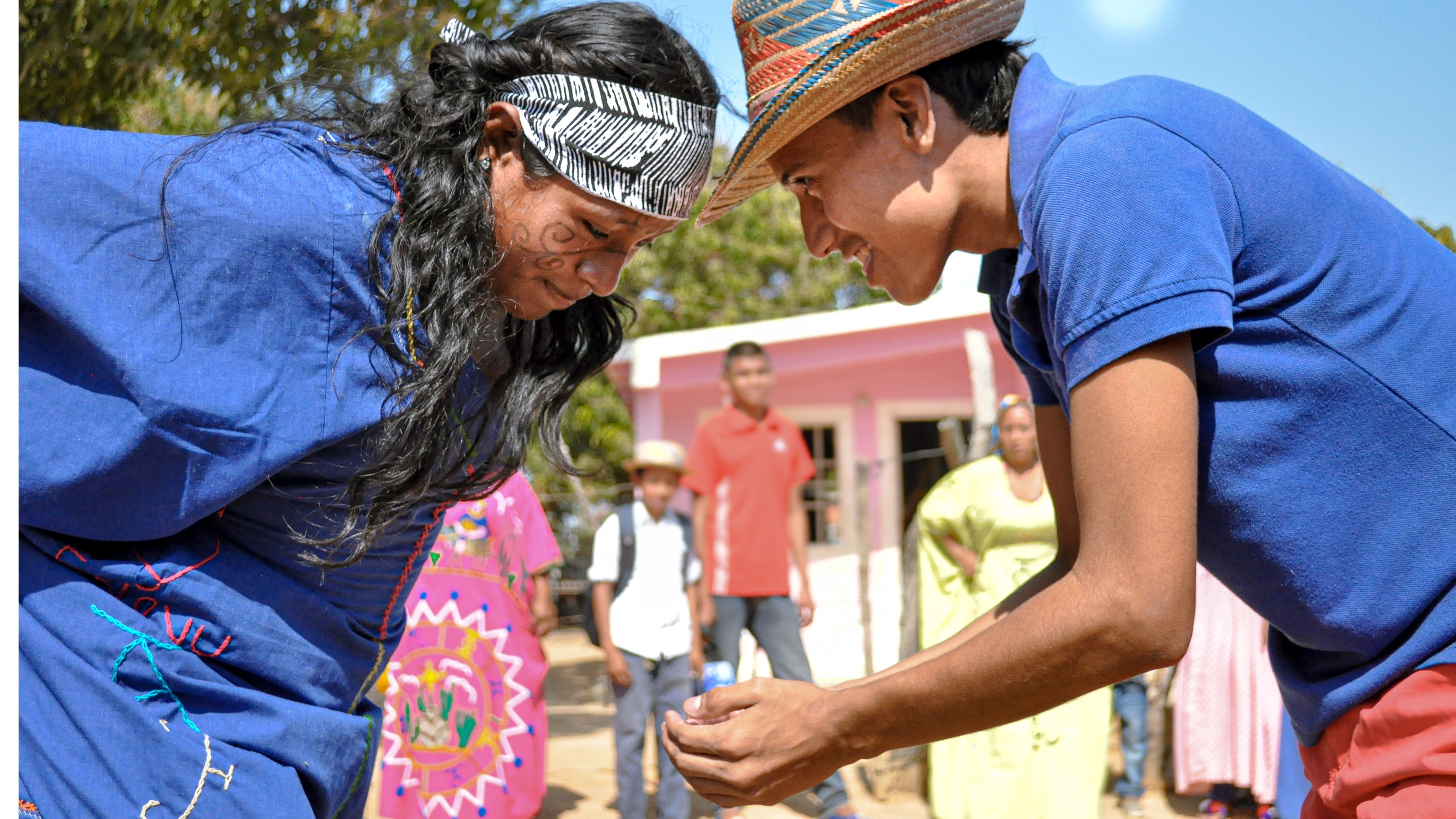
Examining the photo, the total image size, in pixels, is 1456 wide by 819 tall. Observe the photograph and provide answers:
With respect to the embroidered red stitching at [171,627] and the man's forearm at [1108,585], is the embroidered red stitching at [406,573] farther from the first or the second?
the man's forearm at [1108,585]

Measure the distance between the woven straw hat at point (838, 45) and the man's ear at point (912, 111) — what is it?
0.06 ft

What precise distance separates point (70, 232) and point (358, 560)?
60 centimetres

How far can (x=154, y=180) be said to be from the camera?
1604 mm

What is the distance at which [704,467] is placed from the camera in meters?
7.27

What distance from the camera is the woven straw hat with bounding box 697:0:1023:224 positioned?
5.45 ft

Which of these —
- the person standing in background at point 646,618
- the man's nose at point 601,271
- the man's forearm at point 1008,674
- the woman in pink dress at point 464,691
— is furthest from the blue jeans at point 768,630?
the man's forearm at point 1008,674

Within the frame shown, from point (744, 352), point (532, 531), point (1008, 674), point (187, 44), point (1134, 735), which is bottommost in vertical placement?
point (1134, 735)

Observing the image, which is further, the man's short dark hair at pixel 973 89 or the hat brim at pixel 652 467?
the hat brim at pixel 652 467

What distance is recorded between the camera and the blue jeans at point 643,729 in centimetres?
624

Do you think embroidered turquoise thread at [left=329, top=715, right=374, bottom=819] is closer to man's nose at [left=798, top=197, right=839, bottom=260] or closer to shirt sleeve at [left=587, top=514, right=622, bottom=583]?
man's nose at [left=798, top=197, right=839, bottom=260]

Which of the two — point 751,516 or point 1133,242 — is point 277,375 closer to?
point 1133,242

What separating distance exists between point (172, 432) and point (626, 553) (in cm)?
493

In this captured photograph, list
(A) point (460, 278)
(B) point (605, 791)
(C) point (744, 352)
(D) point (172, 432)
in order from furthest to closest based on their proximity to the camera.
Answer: (B) point (605, 791) → (C) point (744, 352) → (A) point (460, 278) → (D) point (172, 432)

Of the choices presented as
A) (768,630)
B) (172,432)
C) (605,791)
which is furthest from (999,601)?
(172,432)
